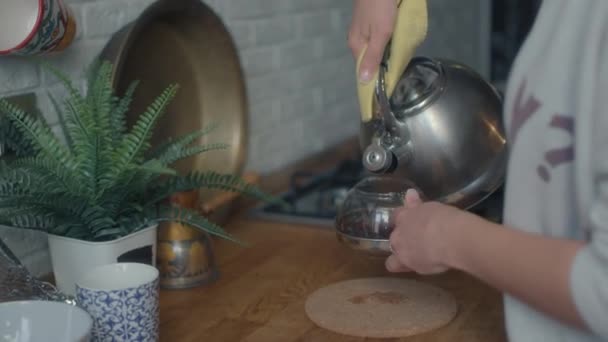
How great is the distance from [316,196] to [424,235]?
0.76 meters

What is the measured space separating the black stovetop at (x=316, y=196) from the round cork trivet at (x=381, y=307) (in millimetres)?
197

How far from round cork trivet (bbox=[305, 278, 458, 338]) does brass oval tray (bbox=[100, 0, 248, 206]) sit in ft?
1.05

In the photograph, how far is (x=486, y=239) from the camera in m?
0.65

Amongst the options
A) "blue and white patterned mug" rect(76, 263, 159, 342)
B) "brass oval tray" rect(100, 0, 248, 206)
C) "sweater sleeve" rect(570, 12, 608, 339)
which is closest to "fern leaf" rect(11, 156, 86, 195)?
"blue and white patterned mug" rect(76, 263, 159, 342)

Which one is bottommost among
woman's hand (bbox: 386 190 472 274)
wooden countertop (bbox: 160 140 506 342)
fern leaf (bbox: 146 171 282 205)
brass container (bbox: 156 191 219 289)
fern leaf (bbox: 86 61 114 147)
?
wooden countertop (bbox: 160 140 506 342)

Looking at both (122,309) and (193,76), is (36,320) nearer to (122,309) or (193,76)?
(122,309)

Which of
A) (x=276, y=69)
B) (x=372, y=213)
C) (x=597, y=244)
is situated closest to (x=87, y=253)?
(x=372, y=213)

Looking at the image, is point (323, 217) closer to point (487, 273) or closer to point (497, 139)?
point (497, 139)

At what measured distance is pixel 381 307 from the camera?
0.97 meters

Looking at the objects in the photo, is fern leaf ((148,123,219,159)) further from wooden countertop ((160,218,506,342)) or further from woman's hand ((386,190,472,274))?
woman's hand ((386,190,472,274))

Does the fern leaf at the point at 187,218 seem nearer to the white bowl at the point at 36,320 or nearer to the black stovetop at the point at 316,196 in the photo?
the white bowl at the point at 36,320

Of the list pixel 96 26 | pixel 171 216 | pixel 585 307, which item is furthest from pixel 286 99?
pixel 585 307

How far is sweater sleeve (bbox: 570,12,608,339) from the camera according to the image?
1.89 feet

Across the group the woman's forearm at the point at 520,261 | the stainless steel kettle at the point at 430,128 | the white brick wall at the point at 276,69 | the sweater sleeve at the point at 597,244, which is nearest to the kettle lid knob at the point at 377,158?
the stainless steel kettle at the point at 430,128
